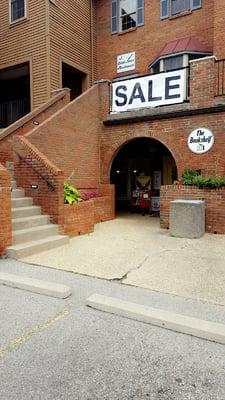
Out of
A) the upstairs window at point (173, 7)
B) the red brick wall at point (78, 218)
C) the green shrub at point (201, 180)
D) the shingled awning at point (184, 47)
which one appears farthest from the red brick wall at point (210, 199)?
the upstairs window at point (173, 7)

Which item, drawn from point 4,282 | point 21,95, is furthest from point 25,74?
point 4,282

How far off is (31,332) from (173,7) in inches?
526

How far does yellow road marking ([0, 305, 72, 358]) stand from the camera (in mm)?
2820

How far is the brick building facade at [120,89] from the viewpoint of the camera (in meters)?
8.93

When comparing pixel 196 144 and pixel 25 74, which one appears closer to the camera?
pixel 196 144

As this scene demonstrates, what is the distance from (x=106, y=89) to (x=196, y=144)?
4036 millimetres

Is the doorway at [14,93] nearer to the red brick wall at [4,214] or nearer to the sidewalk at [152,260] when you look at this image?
the red brick wall at [4,214]

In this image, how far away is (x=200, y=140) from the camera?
29.6 feet

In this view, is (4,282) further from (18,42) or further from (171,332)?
(18,42)

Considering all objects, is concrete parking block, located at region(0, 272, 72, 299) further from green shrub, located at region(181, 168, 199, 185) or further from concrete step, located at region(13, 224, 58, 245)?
green shrub, located at region(181, 168, 199, 185)

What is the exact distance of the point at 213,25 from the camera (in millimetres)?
11250

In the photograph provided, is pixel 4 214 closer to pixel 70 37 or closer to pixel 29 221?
pixel 29 221

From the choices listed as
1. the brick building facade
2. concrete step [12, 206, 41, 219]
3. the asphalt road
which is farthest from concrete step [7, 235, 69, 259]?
the asphalt road

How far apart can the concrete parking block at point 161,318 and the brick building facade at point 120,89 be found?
144 inches
